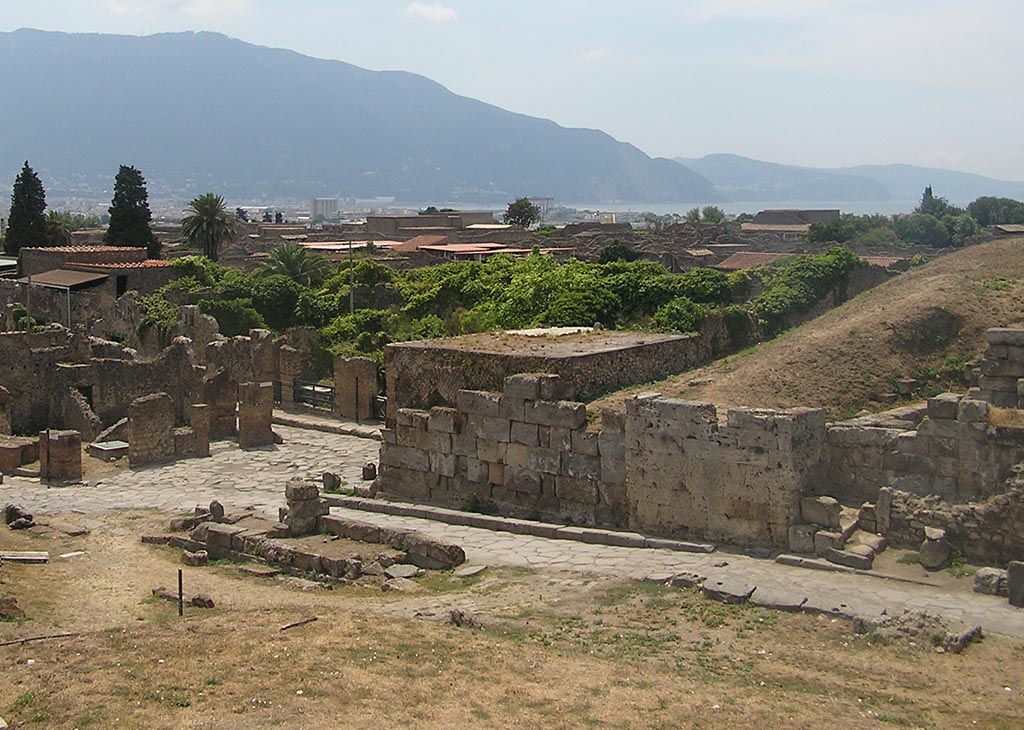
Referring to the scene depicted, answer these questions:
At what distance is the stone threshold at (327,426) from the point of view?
26.6m

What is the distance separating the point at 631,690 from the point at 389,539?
6.73 m

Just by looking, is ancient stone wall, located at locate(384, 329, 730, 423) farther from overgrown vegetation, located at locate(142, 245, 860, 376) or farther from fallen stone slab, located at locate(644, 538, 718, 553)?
fallen stone slab, located at locate(644, 538, 718, 553)

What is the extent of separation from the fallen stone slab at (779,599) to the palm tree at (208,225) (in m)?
47.3

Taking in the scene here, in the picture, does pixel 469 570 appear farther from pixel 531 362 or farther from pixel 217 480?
pixel 217 480

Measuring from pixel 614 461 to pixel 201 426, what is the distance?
1199 cm

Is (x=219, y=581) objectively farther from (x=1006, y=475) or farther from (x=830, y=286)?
(x=830, y=286)

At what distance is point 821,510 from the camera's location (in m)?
14.5

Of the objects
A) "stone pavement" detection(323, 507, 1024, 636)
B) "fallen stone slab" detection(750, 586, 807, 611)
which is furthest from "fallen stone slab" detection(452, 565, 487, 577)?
"fallen stone slab" detection(750, 586, 807, 611)

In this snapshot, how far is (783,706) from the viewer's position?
31.9ft

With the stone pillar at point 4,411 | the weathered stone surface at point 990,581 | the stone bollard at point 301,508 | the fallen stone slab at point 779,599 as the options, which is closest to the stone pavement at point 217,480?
the stone bollard at point 301,508

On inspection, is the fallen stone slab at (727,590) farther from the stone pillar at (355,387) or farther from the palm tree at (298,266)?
the palm tree at (298,266)

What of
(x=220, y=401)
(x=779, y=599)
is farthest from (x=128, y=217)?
(x=779, y=599)

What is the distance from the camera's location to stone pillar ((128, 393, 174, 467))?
24.0 metres

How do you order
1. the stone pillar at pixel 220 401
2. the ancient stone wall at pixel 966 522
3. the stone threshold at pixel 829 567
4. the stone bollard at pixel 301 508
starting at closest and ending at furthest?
the stone threshold at pixel 829 567 < the ancient stone wall at pixel 966 522 < the stone bollard at pixel 301 508 < the stone pillar at pixel 220 401
